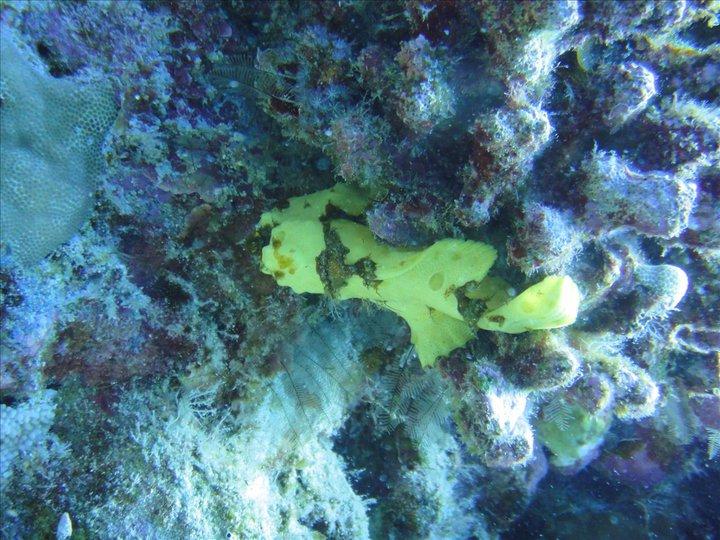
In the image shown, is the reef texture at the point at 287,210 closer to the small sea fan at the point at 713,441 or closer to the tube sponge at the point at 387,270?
the tube sponge at the point at 387,270

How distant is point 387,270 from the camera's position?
8.74 ft

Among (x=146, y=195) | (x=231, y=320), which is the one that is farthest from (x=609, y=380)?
(x=146, y=195)

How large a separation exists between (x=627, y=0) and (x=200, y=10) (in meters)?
2.24

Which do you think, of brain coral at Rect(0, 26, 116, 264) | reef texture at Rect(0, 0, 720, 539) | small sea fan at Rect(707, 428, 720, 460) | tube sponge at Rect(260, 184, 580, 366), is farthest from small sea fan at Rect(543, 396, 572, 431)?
brain coral at Rect(0, 26, 116, 264)

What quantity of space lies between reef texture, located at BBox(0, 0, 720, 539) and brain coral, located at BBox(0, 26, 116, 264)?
11mm

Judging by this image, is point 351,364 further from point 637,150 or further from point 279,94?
point 637,150

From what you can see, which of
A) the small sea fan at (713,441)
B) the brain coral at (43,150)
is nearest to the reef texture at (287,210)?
the brain coral at (43,150)

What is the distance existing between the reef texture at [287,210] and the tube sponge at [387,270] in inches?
0.8

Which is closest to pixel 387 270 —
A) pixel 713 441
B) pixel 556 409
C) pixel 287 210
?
pixel 287 210

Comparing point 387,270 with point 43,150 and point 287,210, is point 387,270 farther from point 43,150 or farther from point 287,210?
point 43,150

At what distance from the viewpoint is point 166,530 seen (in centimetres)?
249

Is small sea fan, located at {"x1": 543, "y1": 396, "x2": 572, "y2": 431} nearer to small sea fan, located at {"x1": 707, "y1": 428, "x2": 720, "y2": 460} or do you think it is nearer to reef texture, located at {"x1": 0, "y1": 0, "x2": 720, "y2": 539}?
reef texture, located at {"x1": 0, "y1": 0, "x2": 720, "y2": 539}

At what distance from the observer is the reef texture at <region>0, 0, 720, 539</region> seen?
2010 millimetres

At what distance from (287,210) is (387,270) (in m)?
0.82
